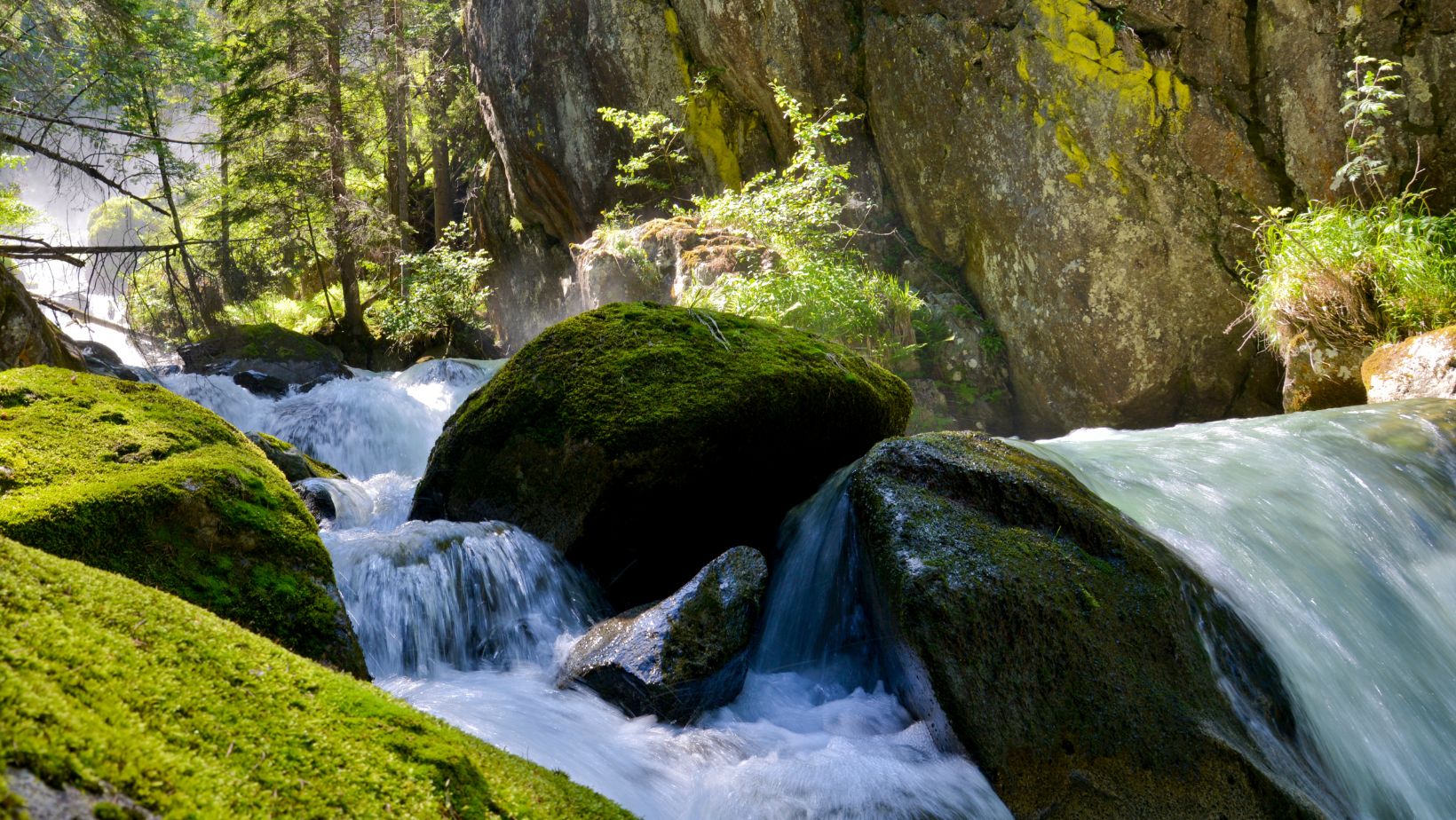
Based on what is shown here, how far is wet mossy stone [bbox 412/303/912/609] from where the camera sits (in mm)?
4977

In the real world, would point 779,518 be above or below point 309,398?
below

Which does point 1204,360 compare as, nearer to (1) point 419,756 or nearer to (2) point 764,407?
(2) point 764,407

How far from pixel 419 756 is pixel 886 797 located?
1.89 metres

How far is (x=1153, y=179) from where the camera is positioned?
367 inches

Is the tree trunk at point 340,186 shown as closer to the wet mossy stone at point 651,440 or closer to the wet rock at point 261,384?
the wet rock at point 261,384

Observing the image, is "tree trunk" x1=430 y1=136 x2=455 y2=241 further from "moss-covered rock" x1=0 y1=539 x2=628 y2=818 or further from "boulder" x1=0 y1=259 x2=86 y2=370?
"moss-covered rock" x1=0 y1=539 x2=628 y2=818

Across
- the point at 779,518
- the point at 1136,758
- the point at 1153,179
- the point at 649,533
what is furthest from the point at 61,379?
the point at 1153,179

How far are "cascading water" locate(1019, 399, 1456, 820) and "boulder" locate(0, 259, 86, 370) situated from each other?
782 cm

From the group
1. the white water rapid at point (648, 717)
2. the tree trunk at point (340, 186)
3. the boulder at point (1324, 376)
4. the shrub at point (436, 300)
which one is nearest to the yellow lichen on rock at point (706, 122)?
the shrub at point (436, 300)

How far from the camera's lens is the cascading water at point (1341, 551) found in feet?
12.3

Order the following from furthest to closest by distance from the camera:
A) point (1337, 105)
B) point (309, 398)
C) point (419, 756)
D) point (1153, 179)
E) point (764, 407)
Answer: point (309, 398) → point (1153, 179) → point (1337, 105) → point (764, 407) → point (419, 756)

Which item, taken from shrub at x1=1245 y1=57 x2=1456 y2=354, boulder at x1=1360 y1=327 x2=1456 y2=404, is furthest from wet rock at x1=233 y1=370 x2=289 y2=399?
boulder at x1=1360 y1=327 x2=1456 y2=404

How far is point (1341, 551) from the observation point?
473 cm

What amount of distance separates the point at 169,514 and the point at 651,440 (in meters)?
2.36
